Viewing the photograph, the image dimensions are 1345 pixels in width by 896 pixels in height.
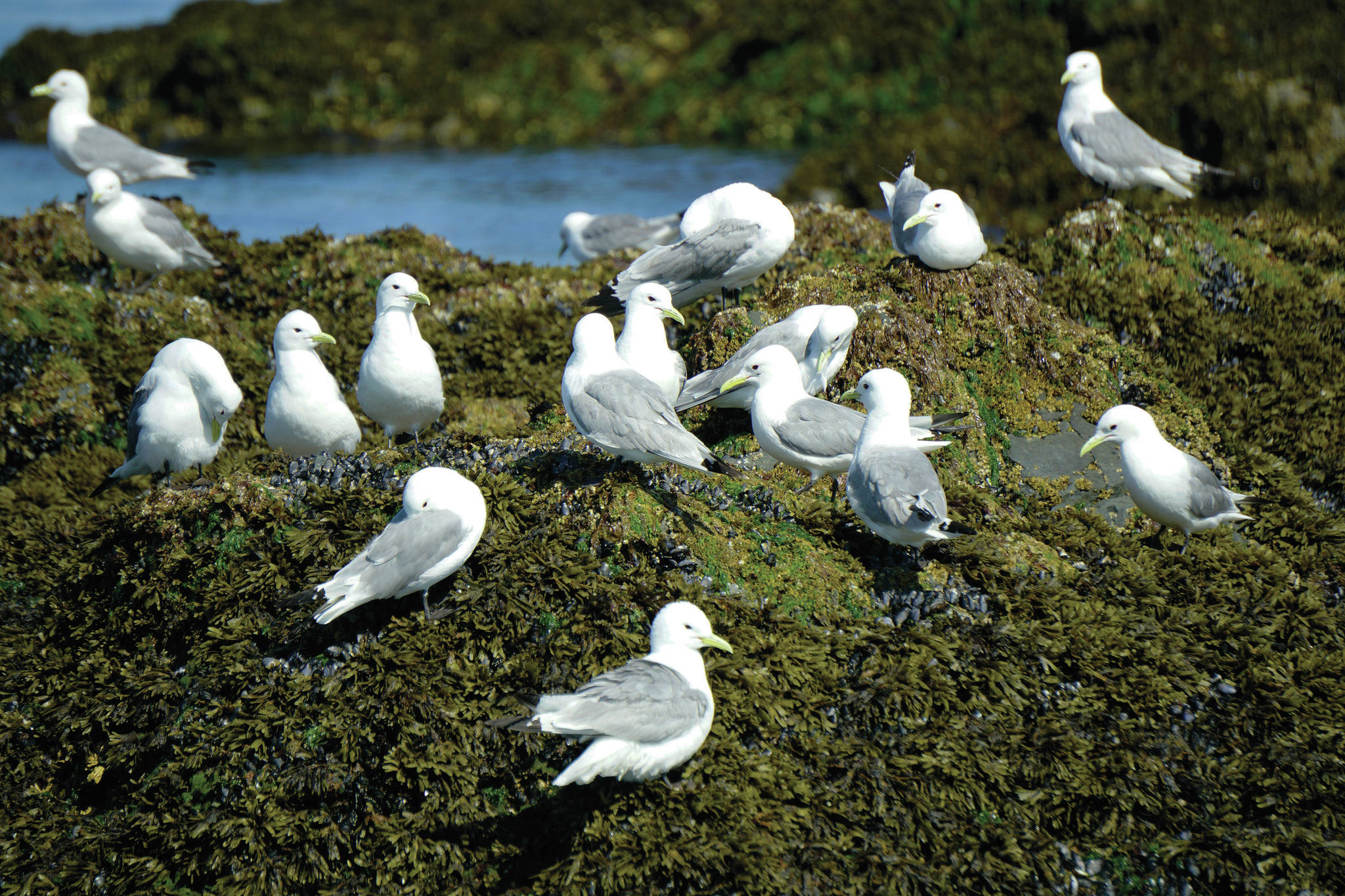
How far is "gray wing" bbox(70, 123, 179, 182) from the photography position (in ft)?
40.8

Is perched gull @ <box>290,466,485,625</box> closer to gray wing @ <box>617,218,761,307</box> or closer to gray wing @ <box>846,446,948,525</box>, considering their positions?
gray wing @ <box>846,446,948,525</box>

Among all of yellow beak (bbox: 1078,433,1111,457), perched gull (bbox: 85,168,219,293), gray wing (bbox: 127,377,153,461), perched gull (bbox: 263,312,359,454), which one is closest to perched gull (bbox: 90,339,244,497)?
gray wing (bbox: 127,377,153,461)

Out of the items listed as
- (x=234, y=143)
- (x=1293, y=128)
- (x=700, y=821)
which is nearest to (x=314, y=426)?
(x=700, y=821)

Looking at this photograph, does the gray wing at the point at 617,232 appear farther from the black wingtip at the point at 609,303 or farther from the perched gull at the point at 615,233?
the black wingtip at the point at 609,303

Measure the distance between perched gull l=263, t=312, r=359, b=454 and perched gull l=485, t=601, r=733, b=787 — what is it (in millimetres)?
3405

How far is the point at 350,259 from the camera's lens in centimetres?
1169

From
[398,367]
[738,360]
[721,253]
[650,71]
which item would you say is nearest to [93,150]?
[398,367]

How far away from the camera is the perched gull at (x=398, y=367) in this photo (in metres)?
7.61

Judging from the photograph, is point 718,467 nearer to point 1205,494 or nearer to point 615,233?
point 1205,494

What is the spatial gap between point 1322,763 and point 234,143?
27.6 meters

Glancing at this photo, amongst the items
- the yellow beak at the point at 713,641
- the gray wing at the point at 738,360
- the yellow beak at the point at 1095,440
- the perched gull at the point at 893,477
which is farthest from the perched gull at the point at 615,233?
the yellow beak at the point at 713,641

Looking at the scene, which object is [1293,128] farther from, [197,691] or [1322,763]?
[197,691]

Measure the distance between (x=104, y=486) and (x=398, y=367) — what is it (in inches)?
102

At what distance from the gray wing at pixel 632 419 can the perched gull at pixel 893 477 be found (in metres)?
0.88
